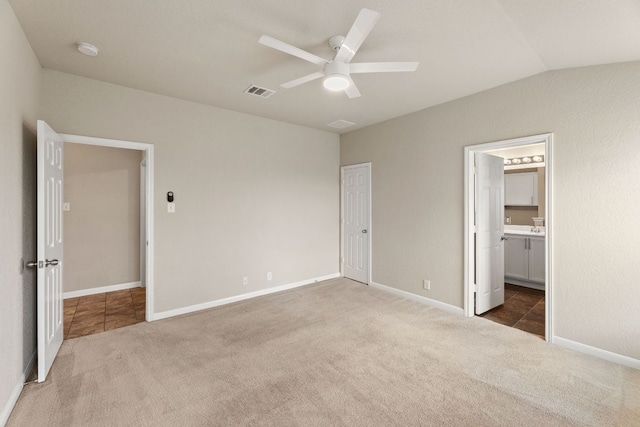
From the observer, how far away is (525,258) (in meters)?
4.97

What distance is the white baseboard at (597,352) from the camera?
2520mm

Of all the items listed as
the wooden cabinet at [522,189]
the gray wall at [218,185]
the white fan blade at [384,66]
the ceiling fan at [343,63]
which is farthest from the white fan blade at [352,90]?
the wooden cabinet at [522,189]

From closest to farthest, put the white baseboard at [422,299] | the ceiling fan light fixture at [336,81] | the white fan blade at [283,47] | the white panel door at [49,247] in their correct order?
the white fan blade at [283,47] < the ceiling fan light fixture at [336,81] < the white panel door at [49,247] < the white baseboard at [422,299]

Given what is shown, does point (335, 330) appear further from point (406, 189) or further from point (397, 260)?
point (406, 189)

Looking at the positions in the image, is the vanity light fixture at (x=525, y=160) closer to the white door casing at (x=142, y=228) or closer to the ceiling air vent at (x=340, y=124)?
the ceiling air vent at (x=340, y=124)

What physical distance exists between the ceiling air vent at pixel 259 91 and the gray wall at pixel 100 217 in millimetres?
2720

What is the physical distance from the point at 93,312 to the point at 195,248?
1586 mm

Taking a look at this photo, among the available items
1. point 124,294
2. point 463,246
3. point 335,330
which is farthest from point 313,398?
point 124,294

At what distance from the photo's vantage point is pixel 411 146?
427 centimetres

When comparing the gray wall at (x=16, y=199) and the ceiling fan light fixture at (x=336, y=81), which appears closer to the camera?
the gray wall at (x=16, y=199)

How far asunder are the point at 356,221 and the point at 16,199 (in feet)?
14.0

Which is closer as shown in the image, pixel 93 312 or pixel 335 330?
pixel 335 330

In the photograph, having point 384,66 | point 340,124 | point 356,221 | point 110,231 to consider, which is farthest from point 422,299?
point 110,231

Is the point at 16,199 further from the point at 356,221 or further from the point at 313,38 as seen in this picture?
the point at 356,221
